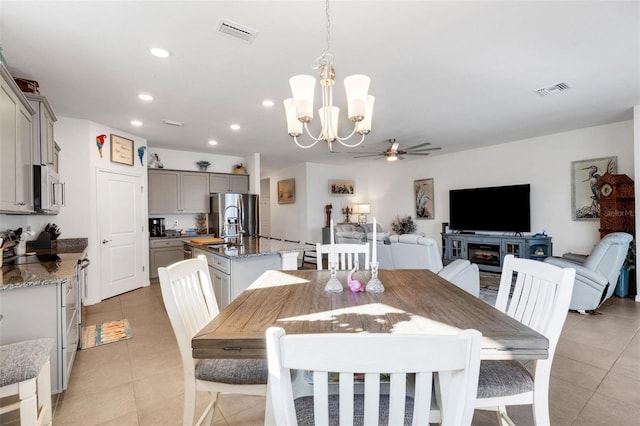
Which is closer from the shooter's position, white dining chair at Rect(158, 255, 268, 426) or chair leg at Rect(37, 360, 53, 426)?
white dining chair at Rect(158, 255, 268, 426)

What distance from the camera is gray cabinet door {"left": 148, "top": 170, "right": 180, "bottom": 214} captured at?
17.7ft

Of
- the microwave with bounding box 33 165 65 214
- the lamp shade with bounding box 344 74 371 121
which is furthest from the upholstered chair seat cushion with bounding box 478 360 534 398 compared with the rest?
the microwave with bounding box 33 165 65 214

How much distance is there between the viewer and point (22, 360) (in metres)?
1.45

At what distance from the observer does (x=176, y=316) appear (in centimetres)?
134

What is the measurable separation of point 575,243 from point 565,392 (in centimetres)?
392

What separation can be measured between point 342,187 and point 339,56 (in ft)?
18.7

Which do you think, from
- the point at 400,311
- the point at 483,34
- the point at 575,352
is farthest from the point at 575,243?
the point at 400,311

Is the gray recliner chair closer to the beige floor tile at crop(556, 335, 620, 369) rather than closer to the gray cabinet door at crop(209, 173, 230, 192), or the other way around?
the beige floor tile at crop(556, 335, 620, 369)

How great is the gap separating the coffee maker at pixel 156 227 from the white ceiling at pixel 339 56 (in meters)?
1.91

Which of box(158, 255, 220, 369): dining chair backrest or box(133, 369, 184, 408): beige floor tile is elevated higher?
box(158, 255, 220, 369): dining chair backrest

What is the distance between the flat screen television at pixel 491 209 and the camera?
540cm

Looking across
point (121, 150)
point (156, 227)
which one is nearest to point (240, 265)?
point (121, 150)

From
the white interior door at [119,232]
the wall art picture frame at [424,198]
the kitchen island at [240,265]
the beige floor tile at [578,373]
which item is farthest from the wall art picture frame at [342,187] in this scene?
the beige floor tile at [578,373]

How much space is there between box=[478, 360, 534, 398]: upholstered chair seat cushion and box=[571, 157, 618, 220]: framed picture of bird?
15.7 feet
